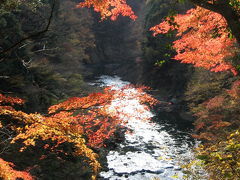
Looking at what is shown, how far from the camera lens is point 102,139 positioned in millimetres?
13617

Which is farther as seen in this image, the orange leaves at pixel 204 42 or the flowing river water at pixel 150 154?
the flowing river water at pixel 150 154

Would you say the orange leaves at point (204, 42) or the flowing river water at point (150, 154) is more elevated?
the orange leaves at point (204, 42)

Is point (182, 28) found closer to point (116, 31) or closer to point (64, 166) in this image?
point (64, 166)

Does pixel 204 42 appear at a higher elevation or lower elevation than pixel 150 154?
higher

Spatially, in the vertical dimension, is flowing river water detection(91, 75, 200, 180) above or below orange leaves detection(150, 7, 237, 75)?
below

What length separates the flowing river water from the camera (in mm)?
11116

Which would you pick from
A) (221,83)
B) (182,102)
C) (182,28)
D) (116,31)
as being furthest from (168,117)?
(116,31)

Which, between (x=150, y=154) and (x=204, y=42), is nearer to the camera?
(x=204, y=42)

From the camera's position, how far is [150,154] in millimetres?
13164

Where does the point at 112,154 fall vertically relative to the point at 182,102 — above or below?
below

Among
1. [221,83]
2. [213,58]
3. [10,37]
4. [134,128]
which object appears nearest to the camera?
[213,58]

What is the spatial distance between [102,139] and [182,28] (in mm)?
7596

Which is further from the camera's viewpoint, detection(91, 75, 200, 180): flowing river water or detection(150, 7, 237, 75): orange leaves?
detection(91, 75, 200, 180): flowing river water

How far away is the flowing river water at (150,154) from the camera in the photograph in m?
11.1
